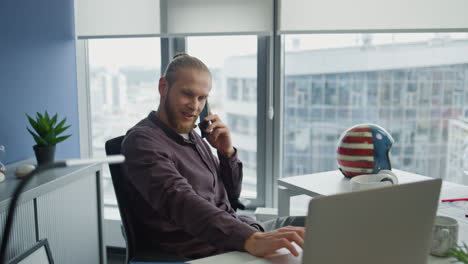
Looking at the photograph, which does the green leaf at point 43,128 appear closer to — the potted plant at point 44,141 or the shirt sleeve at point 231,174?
the potted plant at point 44,141

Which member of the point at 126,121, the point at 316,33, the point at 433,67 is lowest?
the point at 126,121

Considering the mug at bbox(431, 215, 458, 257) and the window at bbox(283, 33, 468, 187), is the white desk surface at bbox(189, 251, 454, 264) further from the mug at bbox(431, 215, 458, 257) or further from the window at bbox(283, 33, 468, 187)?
the window at bbox(283, 33, 468, 187)

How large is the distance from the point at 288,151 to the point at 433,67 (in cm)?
104

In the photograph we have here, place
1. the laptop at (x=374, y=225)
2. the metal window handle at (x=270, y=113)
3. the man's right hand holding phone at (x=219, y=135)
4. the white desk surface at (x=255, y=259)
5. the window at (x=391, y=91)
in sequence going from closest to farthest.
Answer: the laptop at (x=374, y=225)
the white desk surface at (x=255, y=259)
the man's right hand holding phone at (x=219, y=135)
the window at (x=391, y=91)
the metal window handle at (x=270, y=113)

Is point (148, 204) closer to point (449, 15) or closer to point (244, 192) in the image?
point (244, 192)

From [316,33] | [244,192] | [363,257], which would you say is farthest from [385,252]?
[244,192]

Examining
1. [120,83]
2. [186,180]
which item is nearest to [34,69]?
[120,83]

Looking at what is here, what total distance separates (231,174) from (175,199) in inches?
21.7

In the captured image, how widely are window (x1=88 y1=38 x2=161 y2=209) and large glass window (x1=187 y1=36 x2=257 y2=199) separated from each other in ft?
1.08

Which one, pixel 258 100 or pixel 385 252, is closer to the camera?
pixel 385 252

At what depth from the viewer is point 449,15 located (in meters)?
2.60

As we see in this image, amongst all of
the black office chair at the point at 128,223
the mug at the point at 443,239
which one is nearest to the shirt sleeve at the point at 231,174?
the black office chair at the point at 128,223

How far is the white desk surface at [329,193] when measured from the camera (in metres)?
1.12

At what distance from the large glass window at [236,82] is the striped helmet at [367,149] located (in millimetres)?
1132
